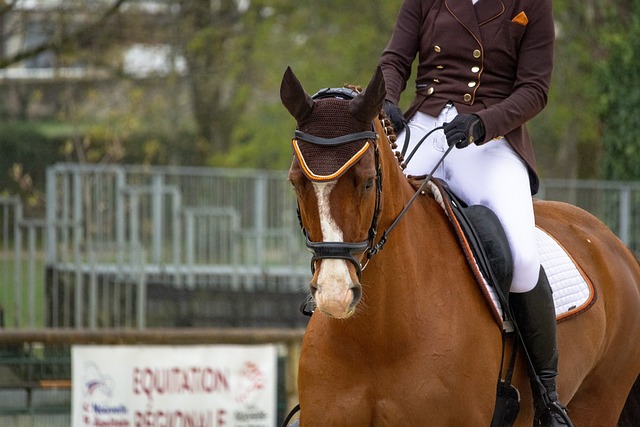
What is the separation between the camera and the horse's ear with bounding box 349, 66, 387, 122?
3.60 metres

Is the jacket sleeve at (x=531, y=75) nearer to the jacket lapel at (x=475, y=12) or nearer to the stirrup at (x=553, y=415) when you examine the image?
the jacket lapel at (x=475, y=12)

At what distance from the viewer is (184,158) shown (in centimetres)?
2202

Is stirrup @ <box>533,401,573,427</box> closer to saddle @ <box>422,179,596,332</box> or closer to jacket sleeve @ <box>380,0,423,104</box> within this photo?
saddle @ <box>422,179,596,332</box>

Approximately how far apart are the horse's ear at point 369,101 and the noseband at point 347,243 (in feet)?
0.20

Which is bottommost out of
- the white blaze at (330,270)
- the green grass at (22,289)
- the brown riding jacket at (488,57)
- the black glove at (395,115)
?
the green grass at (22,289)

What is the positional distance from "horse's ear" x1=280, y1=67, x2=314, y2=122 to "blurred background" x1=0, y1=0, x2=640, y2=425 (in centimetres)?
414

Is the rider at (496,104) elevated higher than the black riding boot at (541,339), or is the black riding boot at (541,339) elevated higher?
the rider at (496,104)

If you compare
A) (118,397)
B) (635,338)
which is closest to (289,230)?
(118,397)

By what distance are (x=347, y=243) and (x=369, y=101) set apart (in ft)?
1.58

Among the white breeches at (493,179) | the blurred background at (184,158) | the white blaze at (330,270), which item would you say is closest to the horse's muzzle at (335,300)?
the white blaze at (330,270)

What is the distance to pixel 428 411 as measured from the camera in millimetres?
3936

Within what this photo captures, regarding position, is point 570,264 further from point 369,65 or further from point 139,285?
point 369,65

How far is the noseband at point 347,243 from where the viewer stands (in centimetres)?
345

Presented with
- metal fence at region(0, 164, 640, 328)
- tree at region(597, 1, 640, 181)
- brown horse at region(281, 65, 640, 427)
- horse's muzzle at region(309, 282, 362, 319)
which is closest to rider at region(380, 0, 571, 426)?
brown horse at region(281, 65, 640, 427)
